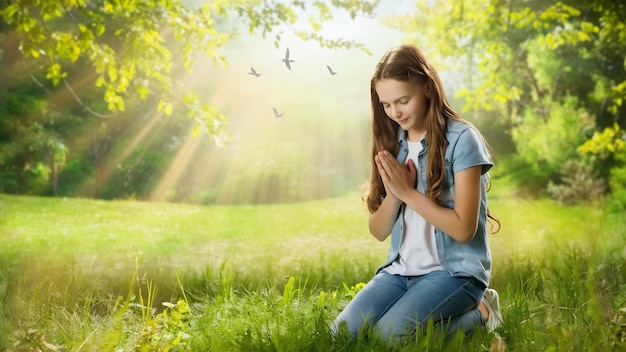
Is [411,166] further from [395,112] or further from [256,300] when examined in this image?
[256,300]

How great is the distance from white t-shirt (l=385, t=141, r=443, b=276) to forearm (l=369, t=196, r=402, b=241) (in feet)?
0.19

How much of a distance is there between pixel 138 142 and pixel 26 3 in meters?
8.59

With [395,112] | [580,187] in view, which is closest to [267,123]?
[580,187]

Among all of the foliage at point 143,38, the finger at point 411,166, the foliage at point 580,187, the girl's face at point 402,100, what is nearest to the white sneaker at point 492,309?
the finger at point 411,166

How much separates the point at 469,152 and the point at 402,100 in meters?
0.30

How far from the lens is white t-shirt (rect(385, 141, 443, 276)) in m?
2.33

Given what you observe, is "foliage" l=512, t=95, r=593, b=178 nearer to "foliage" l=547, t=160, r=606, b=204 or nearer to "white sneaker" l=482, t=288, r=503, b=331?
"foliage" l=547, t=160, r=606, b=204

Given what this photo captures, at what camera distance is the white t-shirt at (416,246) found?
2334 millimetres

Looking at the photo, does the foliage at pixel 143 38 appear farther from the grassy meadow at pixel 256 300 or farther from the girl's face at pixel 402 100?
the girl's face at pixel 402 100

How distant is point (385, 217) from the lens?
242 cm

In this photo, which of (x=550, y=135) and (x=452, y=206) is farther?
(x=550, y=135)

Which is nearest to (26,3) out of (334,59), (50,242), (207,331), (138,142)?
(207,331)

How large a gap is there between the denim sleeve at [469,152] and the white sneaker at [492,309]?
54cm

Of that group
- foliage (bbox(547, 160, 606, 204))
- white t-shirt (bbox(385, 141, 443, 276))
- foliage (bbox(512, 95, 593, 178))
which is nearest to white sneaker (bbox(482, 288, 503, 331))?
white t-shirt (bbox(385, 141, 443, 276))
